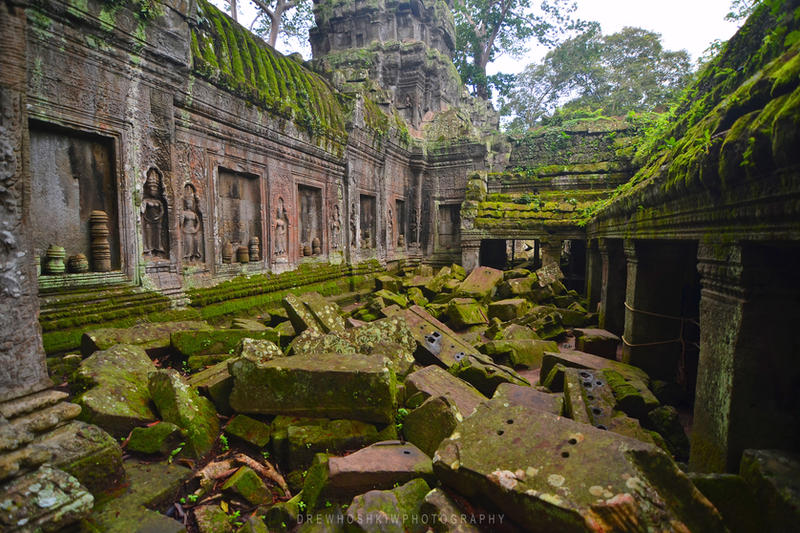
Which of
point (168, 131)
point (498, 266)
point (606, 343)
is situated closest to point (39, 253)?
point (168, 131)

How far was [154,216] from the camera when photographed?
200 inches

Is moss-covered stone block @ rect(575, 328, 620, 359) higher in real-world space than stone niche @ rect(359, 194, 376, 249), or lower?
lower

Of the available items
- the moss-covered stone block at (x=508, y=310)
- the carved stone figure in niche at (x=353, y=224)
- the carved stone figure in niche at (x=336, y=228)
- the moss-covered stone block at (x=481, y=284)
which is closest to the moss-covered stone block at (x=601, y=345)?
the moss-covered stone block at (x=508, y=310)

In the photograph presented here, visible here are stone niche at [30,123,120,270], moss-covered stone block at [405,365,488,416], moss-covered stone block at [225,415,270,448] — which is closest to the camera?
moss-covered stone block at [225,415,270,448]

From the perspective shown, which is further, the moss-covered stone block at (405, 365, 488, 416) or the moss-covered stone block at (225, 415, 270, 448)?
the moss-covered stone block at (405, 365, 488, 416)

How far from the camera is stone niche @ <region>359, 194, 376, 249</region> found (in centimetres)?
1095

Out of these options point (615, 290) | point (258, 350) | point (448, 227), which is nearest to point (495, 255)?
point (448, 227)

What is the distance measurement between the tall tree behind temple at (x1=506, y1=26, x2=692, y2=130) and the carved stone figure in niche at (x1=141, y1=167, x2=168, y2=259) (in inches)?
995

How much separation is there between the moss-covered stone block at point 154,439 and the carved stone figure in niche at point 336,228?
6894 millimetres

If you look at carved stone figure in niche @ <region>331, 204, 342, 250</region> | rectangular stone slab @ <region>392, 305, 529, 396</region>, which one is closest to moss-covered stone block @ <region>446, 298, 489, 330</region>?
rectangular stone slab @ <region>392, 305, 529, 396</region>

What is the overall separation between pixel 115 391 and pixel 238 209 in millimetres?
4389

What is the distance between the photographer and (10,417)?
2164 millimetres

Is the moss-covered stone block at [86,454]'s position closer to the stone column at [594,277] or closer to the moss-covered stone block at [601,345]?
the moss-covered stone block at [601,345]

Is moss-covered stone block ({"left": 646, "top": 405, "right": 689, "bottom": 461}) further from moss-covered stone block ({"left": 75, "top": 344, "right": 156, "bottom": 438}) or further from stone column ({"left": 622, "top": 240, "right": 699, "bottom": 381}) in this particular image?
moss-covered stone block ({"left": 75, "top": 344, "right": 156, "bottom": 438})
